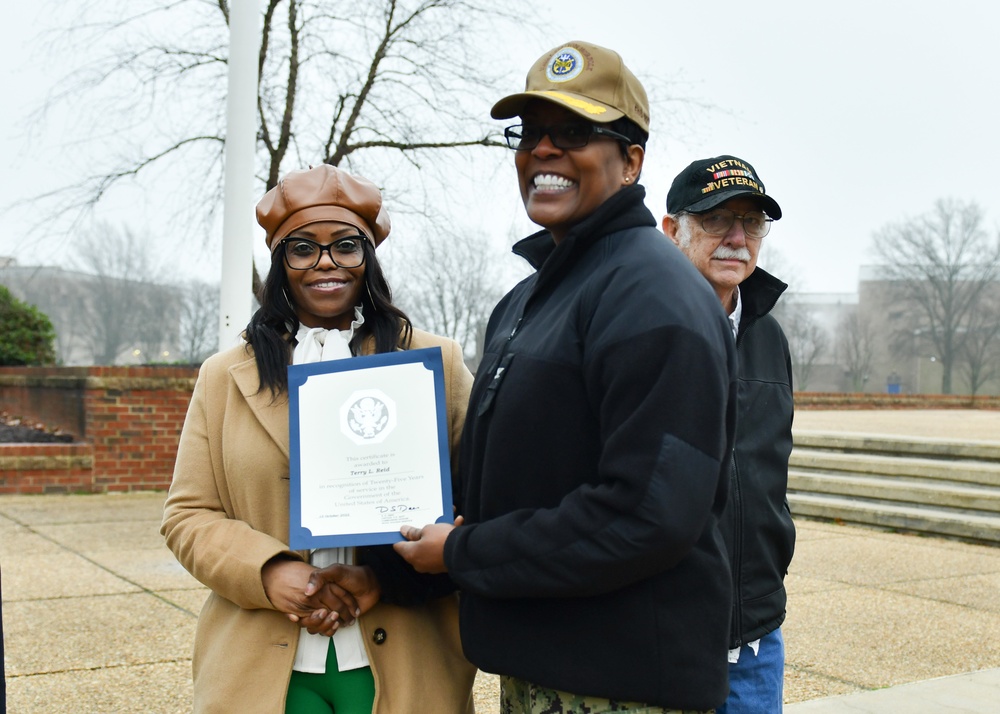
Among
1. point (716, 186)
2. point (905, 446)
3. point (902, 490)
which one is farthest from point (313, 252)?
point (905, 446)

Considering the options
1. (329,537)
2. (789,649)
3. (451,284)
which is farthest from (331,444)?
(451,284)

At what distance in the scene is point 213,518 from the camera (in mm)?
2316

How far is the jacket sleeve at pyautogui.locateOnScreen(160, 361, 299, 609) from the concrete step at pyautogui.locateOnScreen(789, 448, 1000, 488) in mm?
8064

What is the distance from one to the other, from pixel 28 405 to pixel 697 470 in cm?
1444

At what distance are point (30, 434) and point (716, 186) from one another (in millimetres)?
11239

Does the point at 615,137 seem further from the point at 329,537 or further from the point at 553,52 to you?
the point at 329,537

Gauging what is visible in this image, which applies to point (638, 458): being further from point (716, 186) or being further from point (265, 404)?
point (716, 186)

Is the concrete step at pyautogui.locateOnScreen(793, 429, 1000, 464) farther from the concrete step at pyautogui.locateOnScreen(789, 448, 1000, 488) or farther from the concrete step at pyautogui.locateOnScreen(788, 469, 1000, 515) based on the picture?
the concrete step at pyautogui.locateOnScreen(788, 469, 1000, 515)

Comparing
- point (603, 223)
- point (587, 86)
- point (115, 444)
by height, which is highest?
point (587, 86)

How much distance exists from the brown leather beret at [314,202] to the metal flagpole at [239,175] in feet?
14.1

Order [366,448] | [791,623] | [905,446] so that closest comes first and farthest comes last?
[366,448] < [791,623] < [905,446]

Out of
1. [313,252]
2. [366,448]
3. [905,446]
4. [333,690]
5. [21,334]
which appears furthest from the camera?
[21,334]

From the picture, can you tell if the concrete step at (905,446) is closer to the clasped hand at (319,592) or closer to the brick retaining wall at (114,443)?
the brick retaining wall at (114,443)

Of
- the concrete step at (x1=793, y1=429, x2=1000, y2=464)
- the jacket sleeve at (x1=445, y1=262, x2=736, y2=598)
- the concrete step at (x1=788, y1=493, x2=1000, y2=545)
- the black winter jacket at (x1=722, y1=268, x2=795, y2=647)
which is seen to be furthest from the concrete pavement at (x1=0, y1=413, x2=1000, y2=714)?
the jacket sleeve at (x1=445, y1=262, x2=736, y2=598)
